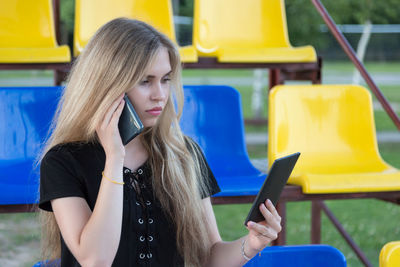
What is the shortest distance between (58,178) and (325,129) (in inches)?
59.0

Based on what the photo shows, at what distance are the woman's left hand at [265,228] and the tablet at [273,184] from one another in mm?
12

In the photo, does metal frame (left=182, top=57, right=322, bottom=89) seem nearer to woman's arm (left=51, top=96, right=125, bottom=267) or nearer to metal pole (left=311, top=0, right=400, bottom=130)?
metal pole (left=311, top=0, right=400, bottom=130)

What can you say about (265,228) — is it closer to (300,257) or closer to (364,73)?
(300,257)

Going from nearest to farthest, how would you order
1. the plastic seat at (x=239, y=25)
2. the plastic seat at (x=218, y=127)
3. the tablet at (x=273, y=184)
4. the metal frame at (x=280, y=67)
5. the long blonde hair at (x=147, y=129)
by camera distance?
the tablet at (x=273, y=184) → the long blonde hair at (x=147, y=129) → the plastic seat at (x=218, y=127) → the metal frame at (x=280, y=67) → the plastic seat at (x=239, y=25)

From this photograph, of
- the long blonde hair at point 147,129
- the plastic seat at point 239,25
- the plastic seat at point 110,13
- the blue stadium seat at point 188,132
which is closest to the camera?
the long blonde hair at point 147,129

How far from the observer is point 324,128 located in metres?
2.66

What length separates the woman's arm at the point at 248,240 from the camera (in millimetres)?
1382

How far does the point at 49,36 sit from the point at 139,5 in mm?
469

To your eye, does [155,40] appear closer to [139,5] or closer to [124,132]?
[124,132]

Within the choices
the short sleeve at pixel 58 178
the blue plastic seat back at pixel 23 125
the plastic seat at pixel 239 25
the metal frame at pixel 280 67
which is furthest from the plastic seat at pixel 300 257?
the plastic seat at pixel 239 25

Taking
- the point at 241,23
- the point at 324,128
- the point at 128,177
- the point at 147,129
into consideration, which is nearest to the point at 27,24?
the point at 241,23

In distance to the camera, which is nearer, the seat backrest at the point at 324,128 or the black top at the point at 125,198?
the black top at the point at 125,198

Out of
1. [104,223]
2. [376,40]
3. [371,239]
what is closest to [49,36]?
[104,223]

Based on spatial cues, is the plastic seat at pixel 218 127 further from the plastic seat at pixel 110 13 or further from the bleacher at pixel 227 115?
the plastic seat at pixel 110 13
